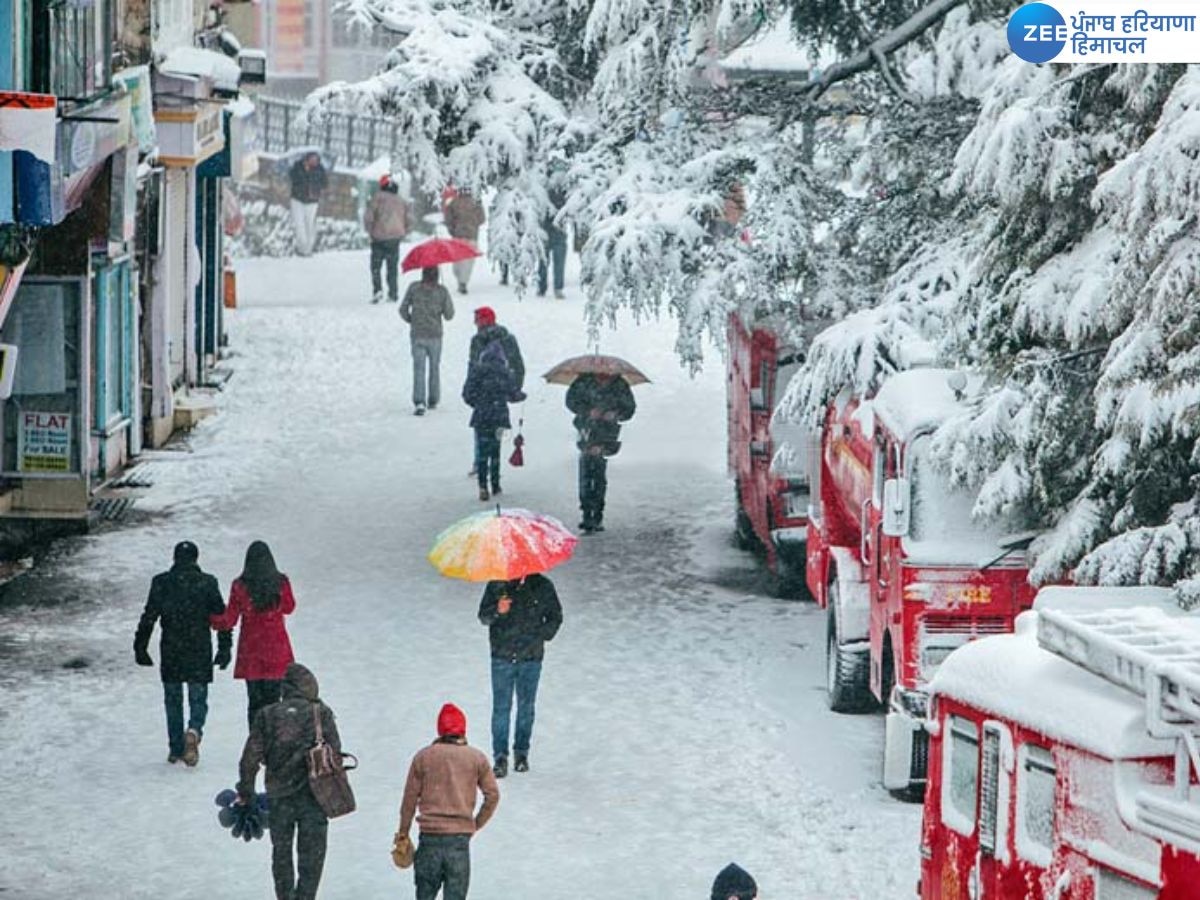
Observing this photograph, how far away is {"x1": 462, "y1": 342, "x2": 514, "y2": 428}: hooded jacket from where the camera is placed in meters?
25.6

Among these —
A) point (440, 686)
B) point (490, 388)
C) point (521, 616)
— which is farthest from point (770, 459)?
point (521, 616)

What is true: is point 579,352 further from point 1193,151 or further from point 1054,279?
point 1193,151

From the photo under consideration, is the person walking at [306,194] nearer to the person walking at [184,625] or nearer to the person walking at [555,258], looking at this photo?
the person walking at [555,258]

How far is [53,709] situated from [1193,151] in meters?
8.49

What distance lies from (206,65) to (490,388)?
5395 mm

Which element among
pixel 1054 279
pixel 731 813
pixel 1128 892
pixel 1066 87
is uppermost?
pixel 1066 87

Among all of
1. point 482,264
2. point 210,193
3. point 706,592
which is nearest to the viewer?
point 706,592

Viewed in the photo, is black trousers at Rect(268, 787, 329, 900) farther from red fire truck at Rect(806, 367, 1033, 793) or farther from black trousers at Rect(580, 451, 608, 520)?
black trousers at Rect(580, 451, 608, 520)

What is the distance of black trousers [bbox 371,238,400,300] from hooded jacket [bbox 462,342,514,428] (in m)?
12.7

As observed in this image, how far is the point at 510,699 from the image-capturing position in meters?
17.2

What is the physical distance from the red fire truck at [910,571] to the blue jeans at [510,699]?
225cm

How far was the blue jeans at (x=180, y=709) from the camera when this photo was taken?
56.2 ft

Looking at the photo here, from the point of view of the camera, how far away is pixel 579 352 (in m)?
34.7

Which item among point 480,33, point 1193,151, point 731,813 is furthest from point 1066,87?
point 480,33
